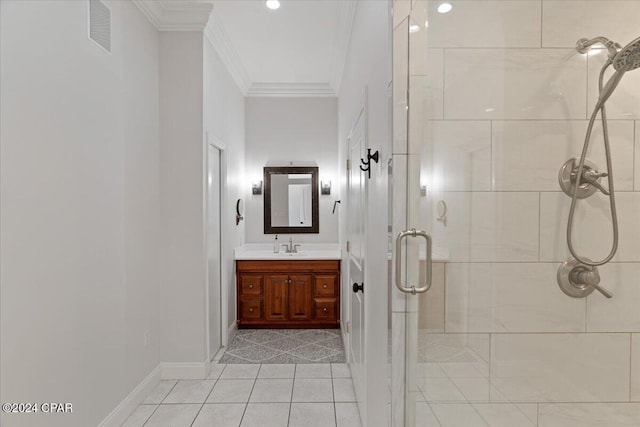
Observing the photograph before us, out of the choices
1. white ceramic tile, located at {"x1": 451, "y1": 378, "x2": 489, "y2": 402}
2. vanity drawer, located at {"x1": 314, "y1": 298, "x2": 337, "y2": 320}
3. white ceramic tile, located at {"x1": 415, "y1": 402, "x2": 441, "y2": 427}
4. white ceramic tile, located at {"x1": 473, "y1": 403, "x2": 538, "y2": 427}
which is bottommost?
vanity drawer, located at {"x1": 314, "y1": 298, "x2": 337, "y2": 320}

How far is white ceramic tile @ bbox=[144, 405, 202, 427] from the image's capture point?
94.8 inches

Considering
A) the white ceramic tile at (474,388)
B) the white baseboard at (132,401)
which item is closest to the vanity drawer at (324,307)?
the white baseboard at (132,401)

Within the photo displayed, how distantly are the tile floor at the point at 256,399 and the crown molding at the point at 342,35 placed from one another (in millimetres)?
2778

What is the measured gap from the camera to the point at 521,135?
3.55 ft

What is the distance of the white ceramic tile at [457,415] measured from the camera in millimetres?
1142

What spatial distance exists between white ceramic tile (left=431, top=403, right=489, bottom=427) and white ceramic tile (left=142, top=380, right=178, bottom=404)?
Answer: 2.21 m

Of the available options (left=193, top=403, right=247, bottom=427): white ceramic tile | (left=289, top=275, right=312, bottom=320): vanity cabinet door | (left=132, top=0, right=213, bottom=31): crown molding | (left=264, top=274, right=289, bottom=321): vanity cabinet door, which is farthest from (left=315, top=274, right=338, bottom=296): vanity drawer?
(left=132, top=0, right=213, bottom=31): crown molding

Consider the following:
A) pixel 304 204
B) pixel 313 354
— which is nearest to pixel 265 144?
pixel 304 204

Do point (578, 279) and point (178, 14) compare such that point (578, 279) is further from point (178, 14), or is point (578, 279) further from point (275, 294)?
point (275, 294)

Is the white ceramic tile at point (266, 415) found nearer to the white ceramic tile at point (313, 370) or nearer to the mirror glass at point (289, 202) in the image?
the white ceramic tile at point (313, 370)

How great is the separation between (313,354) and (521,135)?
305 centimetres

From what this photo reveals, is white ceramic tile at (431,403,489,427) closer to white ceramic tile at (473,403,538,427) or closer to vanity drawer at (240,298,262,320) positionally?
white ceramic tile at (473,403,538,427)

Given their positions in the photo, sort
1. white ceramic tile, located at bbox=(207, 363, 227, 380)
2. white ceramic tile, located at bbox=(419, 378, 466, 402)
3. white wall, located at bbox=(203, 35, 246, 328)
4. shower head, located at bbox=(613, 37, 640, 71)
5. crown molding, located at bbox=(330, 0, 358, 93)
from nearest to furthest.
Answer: shower head, located at bbox=(613, 37, 640, 71), white ceramic tile, located at bbox=(419, 378, 466, 402), crown molding, located at bbox=(330, 0, 358, 93), white ceramic tile, located at bbox=(207, 363, 227, 380), white wall, located at bbox=(203, 35, 246, 328)

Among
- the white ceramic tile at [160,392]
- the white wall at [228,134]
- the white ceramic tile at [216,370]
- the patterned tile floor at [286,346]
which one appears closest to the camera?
the white ceramic tile at [160,392]
